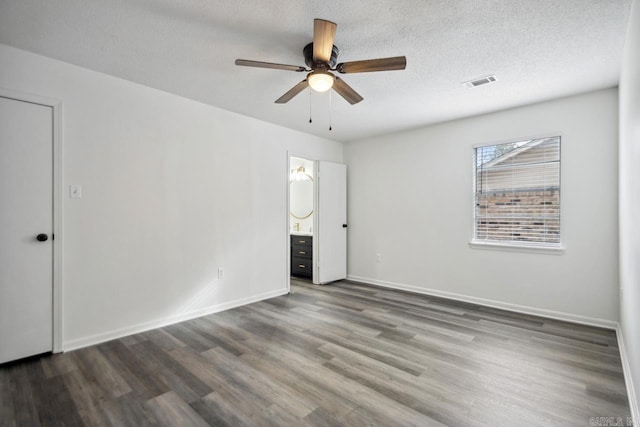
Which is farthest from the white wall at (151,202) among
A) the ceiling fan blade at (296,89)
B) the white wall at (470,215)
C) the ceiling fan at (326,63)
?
the white wall at (470,215)

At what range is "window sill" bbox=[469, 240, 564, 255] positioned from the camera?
360 cm

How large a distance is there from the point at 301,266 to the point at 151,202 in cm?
307

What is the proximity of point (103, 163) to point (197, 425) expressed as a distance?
7.97ft

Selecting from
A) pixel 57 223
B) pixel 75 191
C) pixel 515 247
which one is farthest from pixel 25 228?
pixel 515 247

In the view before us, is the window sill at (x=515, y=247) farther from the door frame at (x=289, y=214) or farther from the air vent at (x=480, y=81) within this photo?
the door frame at (x=289, y=214)

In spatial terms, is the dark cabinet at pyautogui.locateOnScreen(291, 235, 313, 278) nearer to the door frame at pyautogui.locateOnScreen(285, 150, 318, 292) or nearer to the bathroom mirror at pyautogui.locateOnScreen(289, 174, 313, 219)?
the door frame at pyautogui.locateOnScreen(285, 150, 318, 292)

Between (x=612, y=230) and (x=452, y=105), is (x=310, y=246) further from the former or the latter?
(x=612, y=230)

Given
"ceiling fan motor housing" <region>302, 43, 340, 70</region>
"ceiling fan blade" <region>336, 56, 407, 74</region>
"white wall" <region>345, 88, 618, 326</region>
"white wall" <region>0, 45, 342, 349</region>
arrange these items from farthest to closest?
"white wall" <region>345, 88, 618, 326</region> < "white wall" <region>0, 45, 342, 349</region> < "ceiling fan motor housing" <region>302, 43, 340, 70</region> < "ceiling fan blade" <region>336, 56, 407, 74</region>

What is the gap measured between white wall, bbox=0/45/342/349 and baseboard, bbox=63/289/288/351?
0.03 feet

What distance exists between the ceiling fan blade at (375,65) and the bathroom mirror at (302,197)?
164 inches

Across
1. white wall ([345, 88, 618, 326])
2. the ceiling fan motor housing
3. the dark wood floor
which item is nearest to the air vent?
white wall ([345, 88, 618, 326])

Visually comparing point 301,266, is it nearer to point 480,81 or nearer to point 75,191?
point 75,191

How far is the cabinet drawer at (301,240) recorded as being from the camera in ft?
18.3

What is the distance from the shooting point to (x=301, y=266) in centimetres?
578
